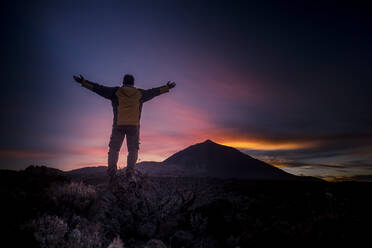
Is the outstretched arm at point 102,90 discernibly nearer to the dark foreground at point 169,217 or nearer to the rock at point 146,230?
the dark foreground at point 169,217

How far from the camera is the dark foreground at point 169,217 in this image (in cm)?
356

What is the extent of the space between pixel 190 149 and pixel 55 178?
68.1 meters

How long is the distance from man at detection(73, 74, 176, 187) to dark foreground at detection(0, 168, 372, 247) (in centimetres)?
91

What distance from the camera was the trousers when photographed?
279 inches

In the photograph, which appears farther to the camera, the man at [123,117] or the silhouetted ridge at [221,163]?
the silhouetted ridge at [221,163]

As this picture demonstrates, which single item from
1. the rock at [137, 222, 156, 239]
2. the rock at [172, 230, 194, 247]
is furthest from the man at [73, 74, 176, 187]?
the rock at [172, 230, 194, 247]

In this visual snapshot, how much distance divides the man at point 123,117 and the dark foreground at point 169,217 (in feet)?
2.98

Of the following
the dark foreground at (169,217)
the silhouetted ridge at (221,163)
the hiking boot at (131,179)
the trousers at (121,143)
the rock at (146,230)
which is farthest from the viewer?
the silhouetted ridge at (221,163)

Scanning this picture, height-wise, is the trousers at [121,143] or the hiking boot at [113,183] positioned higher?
the trousers at [121,143]

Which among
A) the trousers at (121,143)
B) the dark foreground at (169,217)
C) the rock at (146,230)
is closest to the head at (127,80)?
the trousers at (121,143)

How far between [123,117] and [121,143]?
922mm

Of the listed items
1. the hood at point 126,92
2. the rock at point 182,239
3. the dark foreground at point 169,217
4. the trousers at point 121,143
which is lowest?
the rock at point 182,239

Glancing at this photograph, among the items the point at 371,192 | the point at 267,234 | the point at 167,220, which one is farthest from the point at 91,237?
the point at 371,192

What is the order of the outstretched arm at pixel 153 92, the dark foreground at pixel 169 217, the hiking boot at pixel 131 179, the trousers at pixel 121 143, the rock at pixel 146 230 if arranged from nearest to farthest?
the dark foreground at pixel 169 217, the rock at pixel 146 230, the hiking boot at pixel 131 179, the trousers at pixel 121 143, the outstretched arm at pixel 153 92
